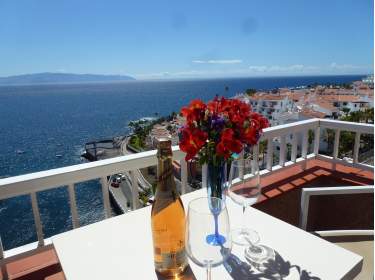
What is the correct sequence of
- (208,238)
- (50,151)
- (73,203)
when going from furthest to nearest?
(50,151) → (73,203) → (208,238)

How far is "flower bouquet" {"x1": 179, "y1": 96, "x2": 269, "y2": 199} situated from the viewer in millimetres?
733

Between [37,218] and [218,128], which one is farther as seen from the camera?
[37,218]

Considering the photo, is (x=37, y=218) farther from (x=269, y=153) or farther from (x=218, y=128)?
(x=269, y=153)

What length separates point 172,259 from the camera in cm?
73

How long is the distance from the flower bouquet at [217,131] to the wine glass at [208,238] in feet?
0.62

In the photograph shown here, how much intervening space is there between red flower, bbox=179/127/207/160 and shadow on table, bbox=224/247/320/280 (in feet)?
1.06

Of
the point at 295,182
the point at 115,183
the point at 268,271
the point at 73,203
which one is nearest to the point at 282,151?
the point at 295,182

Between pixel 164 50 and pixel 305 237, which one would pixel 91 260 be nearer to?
pixel 305 237

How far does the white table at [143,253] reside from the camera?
0.76 m

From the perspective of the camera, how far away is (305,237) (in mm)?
942

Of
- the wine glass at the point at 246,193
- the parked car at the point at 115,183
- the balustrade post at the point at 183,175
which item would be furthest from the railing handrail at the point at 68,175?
the parked car at the point at 115,183

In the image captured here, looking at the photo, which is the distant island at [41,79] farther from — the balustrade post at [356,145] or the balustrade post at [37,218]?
the balustrade post at [356,145]

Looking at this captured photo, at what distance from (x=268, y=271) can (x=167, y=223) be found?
0.34 m

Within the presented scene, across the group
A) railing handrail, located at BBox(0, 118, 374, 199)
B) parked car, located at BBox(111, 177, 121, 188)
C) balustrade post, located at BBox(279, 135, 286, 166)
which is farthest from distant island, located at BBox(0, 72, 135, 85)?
railing handrail, located at BBox(0, 118, 374, 199)
